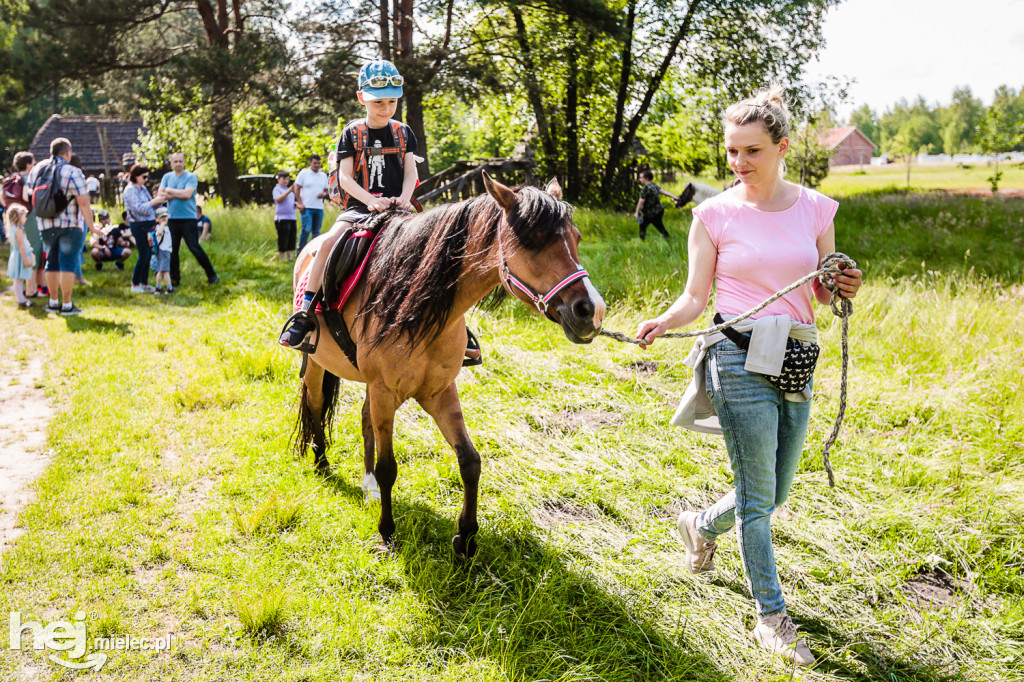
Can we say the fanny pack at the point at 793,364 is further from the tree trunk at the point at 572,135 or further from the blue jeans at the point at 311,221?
the tree trunk at the point at 572,135

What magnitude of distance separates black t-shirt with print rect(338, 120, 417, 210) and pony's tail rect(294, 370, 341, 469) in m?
1.38

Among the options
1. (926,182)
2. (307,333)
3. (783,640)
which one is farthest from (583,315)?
(926,182)

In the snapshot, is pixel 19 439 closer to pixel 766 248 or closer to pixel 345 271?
pixel 345 271

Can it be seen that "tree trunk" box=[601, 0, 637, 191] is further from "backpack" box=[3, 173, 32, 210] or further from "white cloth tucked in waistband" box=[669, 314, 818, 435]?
"white cloth tucked in waistband" box=[669, 314, 818, 435]

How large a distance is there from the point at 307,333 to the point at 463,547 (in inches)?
66.4

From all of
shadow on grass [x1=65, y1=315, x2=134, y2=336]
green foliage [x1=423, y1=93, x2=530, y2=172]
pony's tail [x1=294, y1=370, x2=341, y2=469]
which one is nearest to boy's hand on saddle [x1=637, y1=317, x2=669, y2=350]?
pony's tail [x1=294, y1=370, x2=341, y2=469]

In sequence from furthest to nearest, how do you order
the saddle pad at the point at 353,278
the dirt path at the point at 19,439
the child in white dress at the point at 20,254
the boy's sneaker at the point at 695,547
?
the child in white dress at the point at 20,254 < the dirt path at the point at 19,439 < the saddle pad at the point at 353,278 < the boy's sneaker at the point at 695,547

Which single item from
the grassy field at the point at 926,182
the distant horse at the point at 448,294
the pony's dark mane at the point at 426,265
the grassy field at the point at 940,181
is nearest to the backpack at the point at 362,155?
the distant horse at the point at 448,294

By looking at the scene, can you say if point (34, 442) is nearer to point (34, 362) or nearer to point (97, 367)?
point (97, 367)

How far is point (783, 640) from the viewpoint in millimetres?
2793

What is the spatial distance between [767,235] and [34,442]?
559 centimetres

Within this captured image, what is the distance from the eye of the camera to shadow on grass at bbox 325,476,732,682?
2.81m

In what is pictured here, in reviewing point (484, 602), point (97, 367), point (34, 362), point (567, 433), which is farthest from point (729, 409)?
point (34, 362)

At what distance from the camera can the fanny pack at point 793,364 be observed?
8.72 ft
